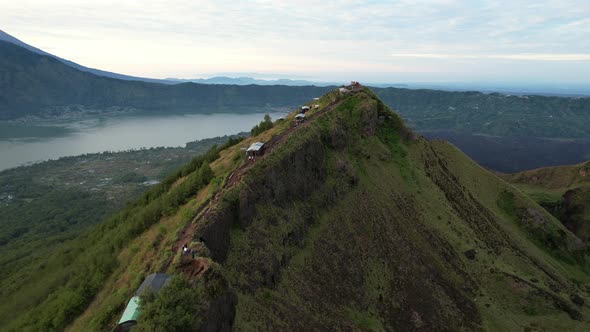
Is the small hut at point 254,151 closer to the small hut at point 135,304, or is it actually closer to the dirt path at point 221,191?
the dirt path at point 221,191

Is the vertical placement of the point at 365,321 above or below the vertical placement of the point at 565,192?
below

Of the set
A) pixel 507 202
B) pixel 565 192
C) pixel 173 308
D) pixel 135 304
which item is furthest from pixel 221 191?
pixel 565 192

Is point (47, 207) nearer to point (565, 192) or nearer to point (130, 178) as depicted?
point (130, 178)

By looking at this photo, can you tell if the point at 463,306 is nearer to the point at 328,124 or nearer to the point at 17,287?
the point at 328,124

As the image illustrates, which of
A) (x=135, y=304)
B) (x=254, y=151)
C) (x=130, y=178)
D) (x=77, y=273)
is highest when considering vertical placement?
(x=254, y=151)

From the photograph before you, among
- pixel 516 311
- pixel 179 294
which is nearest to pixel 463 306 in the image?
pixel 516 311

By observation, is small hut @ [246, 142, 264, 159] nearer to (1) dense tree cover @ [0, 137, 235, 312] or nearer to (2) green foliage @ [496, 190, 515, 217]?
(1) dense tree cover @ [0, 137, 235, 312]
